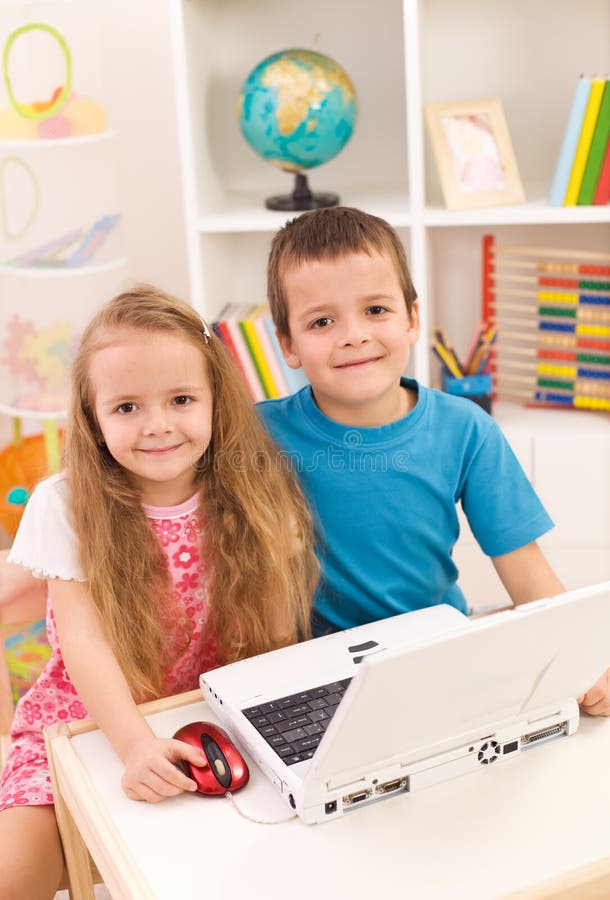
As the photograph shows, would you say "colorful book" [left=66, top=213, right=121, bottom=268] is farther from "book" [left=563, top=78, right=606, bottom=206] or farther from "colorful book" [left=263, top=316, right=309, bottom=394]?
"book" [left=563, top=78, right=606, bottom=206]

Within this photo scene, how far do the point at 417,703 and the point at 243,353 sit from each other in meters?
1.56

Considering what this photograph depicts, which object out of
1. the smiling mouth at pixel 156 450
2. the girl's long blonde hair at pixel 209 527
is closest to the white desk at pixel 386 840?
the girl's long blonde hair at pixel 209 527

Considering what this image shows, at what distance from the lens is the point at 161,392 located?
1211 mm

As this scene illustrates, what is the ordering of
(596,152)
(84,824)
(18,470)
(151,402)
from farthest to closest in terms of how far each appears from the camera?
(18,470), (596,152), (151,402), (84,824)

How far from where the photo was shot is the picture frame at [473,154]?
2250mm

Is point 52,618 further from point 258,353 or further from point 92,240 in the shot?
point 92,240

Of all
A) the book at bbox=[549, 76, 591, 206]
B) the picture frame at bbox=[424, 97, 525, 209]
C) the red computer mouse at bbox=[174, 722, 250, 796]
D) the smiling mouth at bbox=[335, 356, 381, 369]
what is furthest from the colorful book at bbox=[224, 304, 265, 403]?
the red computer mouse at bbox=[174, 722, 250, 796]

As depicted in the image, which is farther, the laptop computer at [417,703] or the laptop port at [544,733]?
the laptop port at [544,733]

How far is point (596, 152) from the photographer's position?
2154 millimetres

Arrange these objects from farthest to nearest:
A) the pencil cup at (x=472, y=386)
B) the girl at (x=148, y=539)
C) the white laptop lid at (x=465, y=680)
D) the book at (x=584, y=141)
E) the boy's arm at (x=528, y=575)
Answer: the pencil cup at (x=472, y=386), the book at (x=584, y=141), the boy's arm at (x=528, y=575), the girl at (x=148, y=539), the white laptop lid at (x=465, y=680)

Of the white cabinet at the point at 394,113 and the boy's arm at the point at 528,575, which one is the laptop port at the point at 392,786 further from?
the white cabinet at the point at 394,113

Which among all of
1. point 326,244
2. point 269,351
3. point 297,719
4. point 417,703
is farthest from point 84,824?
point 269,351

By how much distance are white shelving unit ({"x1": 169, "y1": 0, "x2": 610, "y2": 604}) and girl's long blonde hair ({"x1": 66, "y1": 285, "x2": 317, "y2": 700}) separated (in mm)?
1037

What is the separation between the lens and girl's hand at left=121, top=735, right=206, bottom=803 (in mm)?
959
